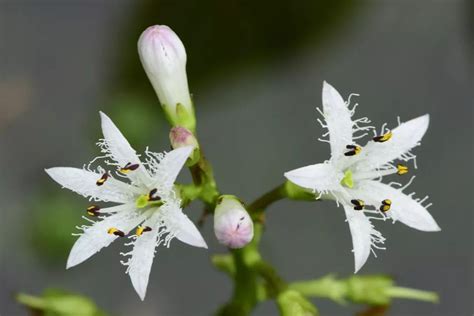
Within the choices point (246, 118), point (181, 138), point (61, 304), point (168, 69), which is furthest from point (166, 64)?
point (246, 118)

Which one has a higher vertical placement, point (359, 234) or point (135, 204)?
point (135, 204)

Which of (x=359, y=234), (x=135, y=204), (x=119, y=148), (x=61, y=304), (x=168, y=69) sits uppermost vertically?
(x=168, y=69)

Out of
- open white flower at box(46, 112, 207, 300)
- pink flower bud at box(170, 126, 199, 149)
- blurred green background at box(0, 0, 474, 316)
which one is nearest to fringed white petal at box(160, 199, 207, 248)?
open white flower at box(46, 112, 207, 300)

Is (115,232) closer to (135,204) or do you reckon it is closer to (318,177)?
(135,204)

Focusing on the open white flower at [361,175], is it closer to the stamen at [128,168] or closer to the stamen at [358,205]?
the stamen at [358,205]

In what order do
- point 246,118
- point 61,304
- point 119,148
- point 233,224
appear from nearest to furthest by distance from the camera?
point 233,224
point 119,148
point 61,304
point 246,118

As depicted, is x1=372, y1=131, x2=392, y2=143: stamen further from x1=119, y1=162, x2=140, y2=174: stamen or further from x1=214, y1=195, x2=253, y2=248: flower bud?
x1=119, y1=162, x2=140, y2=174: stamen
